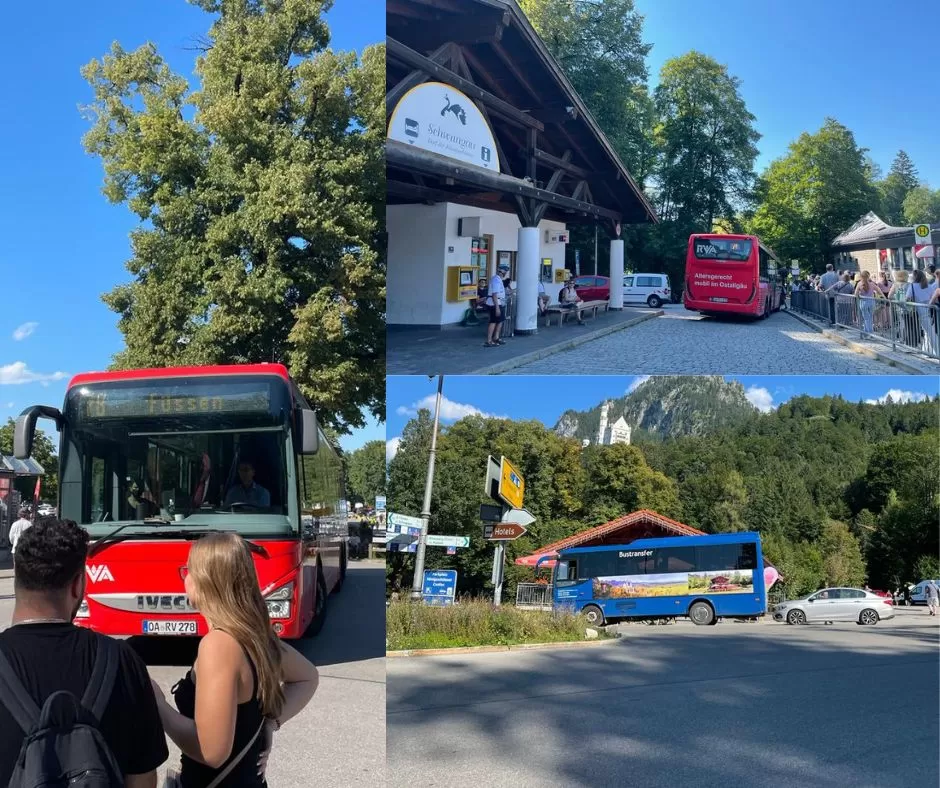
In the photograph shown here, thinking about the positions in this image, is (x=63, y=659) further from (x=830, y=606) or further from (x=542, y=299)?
(x=830, y=606)

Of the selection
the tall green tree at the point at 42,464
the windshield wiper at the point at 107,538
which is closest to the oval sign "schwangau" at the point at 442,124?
the windshield wiper at the point at 107,538

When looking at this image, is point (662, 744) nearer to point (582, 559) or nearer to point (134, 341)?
point (582, 559)

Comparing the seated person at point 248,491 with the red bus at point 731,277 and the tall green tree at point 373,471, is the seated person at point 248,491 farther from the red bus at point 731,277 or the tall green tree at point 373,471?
the red bus at point 731,277

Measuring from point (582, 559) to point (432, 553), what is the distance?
110cm

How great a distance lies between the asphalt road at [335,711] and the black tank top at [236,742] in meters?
1.72

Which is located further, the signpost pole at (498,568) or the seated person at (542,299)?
the seated person at (542,299)

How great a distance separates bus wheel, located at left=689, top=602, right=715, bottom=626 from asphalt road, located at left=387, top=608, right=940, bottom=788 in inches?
2.7

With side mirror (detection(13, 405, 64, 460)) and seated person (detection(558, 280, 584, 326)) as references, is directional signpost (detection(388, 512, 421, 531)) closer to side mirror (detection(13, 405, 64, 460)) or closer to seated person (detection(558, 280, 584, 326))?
seated person (detection(558, 280, 584, 326))

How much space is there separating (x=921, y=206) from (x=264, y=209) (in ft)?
50.3

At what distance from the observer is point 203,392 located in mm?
7941

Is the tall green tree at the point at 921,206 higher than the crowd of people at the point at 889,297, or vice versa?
the tall green tree at the point at 921,206

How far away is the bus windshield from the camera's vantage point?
25.2 ft

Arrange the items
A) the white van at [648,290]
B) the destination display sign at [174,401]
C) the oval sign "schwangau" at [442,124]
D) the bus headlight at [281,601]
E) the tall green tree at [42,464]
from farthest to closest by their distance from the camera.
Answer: the tall green tree at [42,464] → the destination display sign at [174,401] → the bus headlight at [281,601] → the white van at [648,290] → the oval sign "schwangau" at [442,124]

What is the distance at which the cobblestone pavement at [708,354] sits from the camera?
496cm
